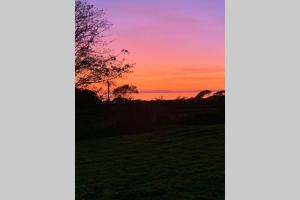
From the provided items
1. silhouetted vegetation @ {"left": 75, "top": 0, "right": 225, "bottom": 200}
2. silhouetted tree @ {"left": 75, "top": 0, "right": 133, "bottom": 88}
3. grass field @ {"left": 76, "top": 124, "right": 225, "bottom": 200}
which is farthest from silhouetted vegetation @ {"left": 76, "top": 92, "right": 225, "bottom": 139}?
silhouetted tree @ {"left": 75, "top": 0, "right": 133, "bottom": 88}

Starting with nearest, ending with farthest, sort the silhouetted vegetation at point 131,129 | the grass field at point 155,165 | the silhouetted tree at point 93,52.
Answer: the grass field at point 155,165 < the silhouetted vegetation at point 131,129 < the silhouetted tree at point 93,52

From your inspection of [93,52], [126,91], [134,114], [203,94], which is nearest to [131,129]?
[134,114]

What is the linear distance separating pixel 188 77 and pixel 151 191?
1890 millimetres

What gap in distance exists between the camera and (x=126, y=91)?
8.21 meters

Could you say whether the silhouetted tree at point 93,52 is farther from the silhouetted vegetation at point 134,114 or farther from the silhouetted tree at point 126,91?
the silhouetted vegetation at point 134,114

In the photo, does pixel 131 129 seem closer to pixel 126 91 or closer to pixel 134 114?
pixel 134 114

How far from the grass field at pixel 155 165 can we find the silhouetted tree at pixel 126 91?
0.65 metres

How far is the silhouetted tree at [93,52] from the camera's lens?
8.09 m

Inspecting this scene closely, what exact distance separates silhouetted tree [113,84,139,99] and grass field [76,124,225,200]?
0.65m

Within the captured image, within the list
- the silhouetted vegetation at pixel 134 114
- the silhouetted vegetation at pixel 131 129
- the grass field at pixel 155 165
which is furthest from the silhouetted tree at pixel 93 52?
the grass field at pixel 155 165

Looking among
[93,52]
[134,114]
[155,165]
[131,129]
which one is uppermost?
[93,52]

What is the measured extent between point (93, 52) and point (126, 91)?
824 mm

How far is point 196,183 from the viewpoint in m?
7.71

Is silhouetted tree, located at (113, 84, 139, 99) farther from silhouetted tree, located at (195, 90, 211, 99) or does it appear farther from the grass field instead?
silhouetted tree, located at (195, 90, 211, 99)
